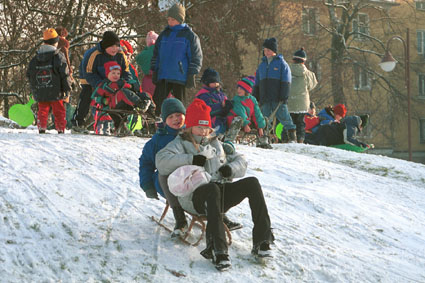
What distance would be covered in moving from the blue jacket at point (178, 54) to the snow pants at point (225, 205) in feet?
15.3

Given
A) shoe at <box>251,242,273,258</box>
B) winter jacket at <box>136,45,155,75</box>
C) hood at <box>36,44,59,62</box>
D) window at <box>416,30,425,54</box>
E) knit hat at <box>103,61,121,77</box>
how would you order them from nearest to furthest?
shoe at <box>251,242,273,258</box> < knit hat at <box>103,61,121,77</box> < hood at <box>36,44,59,62</box> < winter jacket at <box>136,45,155,75</box> < window at <box>416,30,425,54</box>

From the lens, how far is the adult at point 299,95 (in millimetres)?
12633

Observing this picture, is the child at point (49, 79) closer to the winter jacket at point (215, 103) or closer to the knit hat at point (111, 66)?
the knit hat at point (111, 66)

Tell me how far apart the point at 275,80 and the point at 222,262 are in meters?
7.43

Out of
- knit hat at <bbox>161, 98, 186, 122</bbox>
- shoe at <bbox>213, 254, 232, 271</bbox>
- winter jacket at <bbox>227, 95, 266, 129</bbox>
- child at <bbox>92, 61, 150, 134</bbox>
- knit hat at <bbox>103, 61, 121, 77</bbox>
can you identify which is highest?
knit hat at <bbox>103, 61, 121, 77</bbox>

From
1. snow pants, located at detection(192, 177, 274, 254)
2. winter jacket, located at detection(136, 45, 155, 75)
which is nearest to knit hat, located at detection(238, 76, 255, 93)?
winter jacket, located at detection(136, 45, 155, 75)

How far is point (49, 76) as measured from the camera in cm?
936

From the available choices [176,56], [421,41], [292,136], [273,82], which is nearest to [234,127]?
[176,56]

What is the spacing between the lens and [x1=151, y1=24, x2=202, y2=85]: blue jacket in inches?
347

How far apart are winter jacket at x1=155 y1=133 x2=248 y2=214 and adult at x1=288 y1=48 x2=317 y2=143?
822cm

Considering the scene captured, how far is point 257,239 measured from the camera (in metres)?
4.39

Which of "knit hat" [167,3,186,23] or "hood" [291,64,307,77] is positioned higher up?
"knit hat" [167,3,186,23]

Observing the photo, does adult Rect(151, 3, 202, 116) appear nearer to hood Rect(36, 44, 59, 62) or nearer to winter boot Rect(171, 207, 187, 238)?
hood Rect(36, 44, 59, 62)

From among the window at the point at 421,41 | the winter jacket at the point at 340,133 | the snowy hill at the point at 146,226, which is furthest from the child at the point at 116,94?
the window at the point at 421,41
